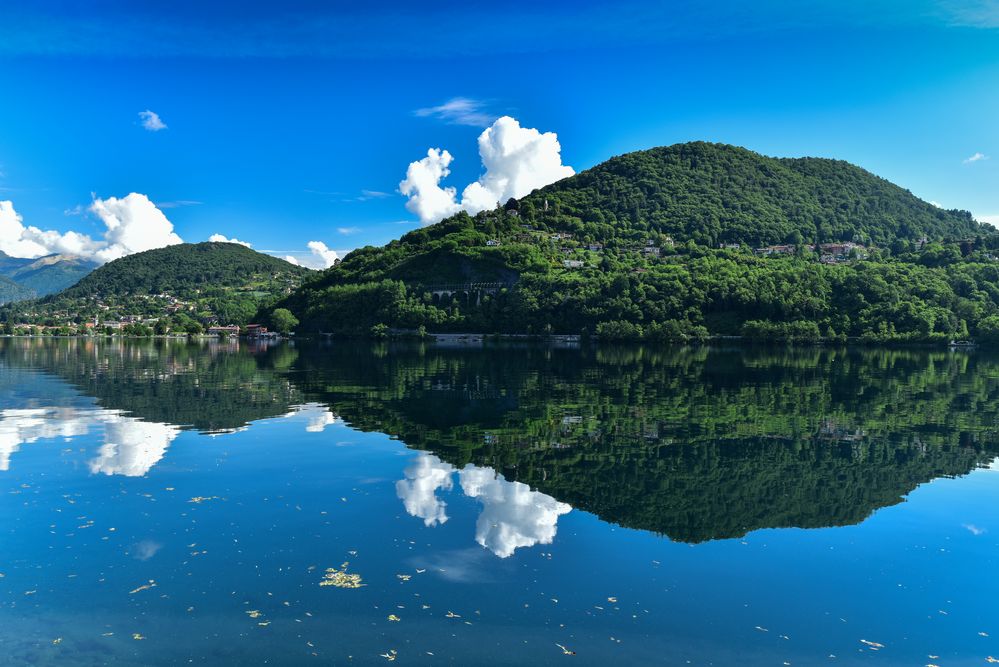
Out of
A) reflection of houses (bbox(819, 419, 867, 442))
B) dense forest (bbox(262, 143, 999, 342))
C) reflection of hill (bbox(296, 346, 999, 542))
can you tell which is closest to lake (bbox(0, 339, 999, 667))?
reflection of hill (bbox(296, 346, 999, 542))

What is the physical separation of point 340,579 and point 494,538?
421cm

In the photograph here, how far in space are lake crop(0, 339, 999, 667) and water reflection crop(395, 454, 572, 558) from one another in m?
0.11

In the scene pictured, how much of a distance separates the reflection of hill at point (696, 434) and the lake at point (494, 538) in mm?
189

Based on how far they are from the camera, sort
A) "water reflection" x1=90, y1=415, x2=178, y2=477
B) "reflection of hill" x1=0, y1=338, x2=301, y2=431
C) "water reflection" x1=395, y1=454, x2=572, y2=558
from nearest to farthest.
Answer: "water reflection" x1=395, y1=454, x2=572, y2=558, "water reflection" x1=90, y1=415, x2=178, y2=477, "reflection of hill" x1=0, y1=338, x2=301, y2=431

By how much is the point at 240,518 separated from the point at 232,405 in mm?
22896

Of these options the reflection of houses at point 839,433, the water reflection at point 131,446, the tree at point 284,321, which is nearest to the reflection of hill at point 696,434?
the reflection of houses at point 839,433

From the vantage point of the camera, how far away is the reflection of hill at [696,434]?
65.3ft

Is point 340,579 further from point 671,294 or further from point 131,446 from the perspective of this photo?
point 671,294

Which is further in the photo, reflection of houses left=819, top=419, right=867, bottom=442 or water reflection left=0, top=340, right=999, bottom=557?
reflection of houses left=819, top=419, right=867, bottom=442

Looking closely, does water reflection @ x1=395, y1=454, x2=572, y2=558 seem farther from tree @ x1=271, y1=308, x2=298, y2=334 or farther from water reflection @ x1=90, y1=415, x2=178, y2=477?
tree @ x1=271, y1=308, x2=298, y2=334

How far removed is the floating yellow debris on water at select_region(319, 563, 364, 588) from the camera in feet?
44.0

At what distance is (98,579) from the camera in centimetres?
1339

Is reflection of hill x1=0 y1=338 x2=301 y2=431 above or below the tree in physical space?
below

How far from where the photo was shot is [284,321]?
180 metres
